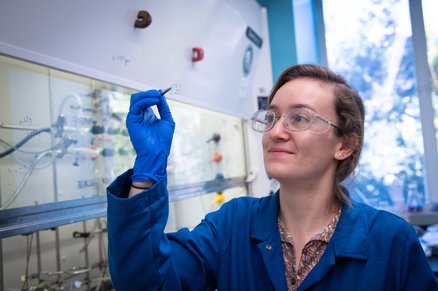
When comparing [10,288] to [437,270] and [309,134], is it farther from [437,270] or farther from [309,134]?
[437,270]

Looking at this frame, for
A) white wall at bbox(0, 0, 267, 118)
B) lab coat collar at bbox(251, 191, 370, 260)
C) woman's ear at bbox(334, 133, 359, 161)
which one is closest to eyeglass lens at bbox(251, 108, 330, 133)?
woman's ear at bbox(334, 133, 359, 161)

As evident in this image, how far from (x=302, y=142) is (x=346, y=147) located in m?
0.21

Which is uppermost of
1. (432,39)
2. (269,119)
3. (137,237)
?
(432,39)

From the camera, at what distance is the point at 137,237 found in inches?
29.0

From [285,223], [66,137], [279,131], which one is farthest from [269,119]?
[66,137]

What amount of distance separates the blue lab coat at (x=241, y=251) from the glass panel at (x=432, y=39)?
2024 millimetres

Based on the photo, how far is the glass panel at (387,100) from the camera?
257 cm

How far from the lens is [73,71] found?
3.26 feet

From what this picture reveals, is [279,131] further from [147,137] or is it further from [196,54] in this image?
[196,54]

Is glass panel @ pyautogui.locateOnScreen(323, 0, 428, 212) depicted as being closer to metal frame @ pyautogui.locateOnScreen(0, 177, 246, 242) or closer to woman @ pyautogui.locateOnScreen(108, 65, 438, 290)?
woman @ pyautogui.locateOnScreen(108, 65, 438, 290)

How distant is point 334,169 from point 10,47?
0.99 m

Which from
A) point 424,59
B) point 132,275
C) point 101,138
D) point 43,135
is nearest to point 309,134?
point 132,275

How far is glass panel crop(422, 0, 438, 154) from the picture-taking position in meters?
2.52

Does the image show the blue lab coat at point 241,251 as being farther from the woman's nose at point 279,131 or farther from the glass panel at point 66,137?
the glass panel at point 66,137
